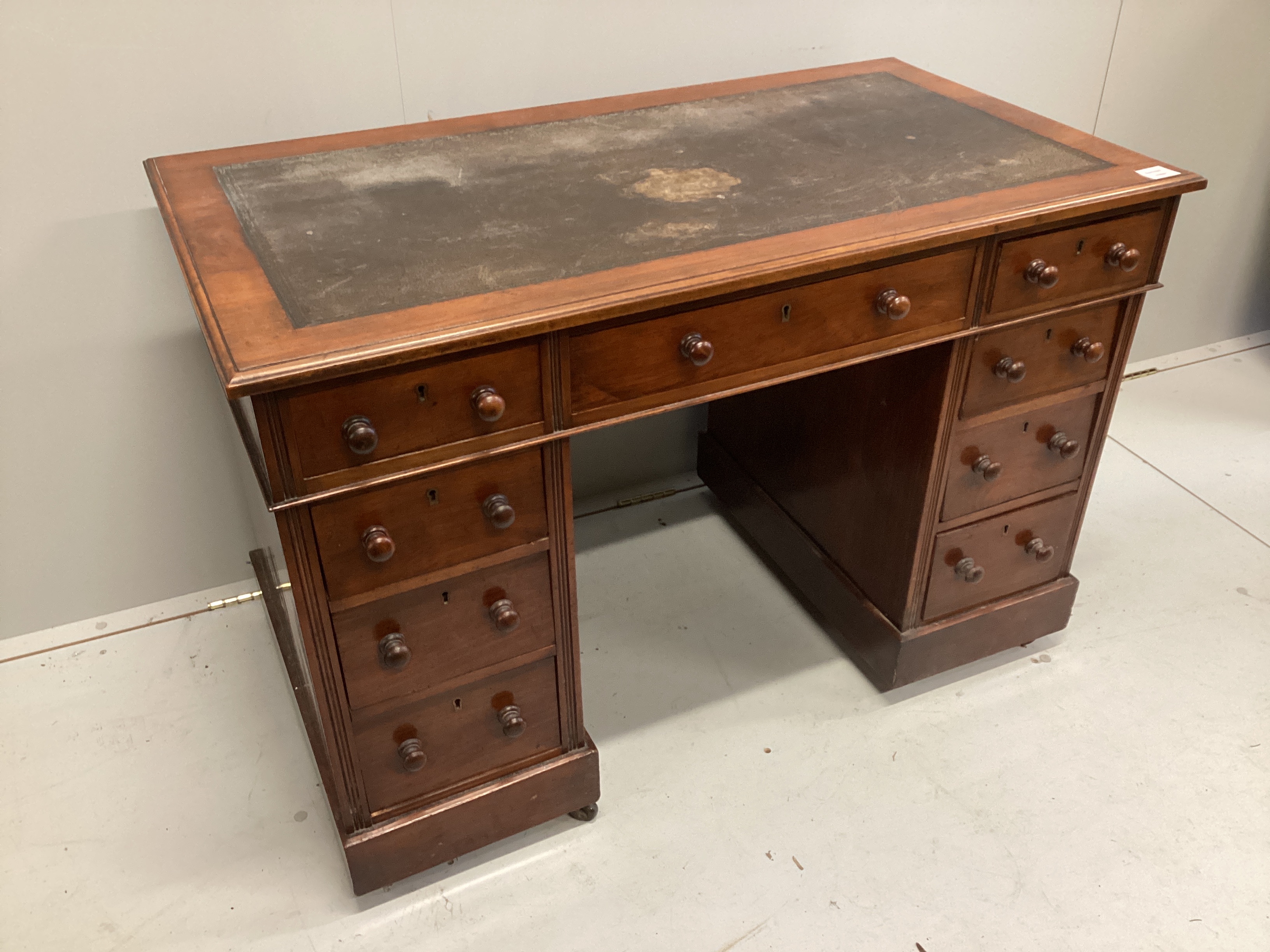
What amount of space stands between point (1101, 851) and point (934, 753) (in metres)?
0.29

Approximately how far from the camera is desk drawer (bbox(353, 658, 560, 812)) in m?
1.47

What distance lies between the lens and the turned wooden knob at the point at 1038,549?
6.13ft

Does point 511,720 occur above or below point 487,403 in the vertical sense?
below

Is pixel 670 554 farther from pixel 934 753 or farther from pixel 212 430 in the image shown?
pixel 212 430

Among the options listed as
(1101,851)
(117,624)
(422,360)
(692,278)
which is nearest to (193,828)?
(117,624)

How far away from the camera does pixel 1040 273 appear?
1.52 metres

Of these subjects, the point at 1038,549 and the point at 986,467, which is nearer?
the point at 986,467

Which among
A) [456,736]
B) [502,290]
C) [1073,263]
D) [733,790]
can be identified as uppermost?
[502,290]

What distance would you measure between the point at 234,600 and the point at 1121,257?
171 centimetres

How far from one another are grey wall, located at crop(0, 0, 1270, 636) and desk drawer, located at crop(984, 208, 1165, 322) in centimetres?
79

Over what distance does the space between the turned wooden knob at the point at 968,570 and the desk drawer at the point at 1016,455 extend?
94 mm

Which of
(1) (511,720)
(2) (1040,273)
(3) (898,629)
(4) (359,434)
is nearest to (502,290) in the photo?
(4) (359,434)

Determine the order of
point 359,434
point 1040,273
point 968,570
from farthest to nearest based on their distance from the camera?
point 968,570 < point 1040,273 < point 359,434

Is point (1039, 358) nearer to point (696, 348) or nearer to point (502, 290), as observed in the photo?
point (696, 348)
